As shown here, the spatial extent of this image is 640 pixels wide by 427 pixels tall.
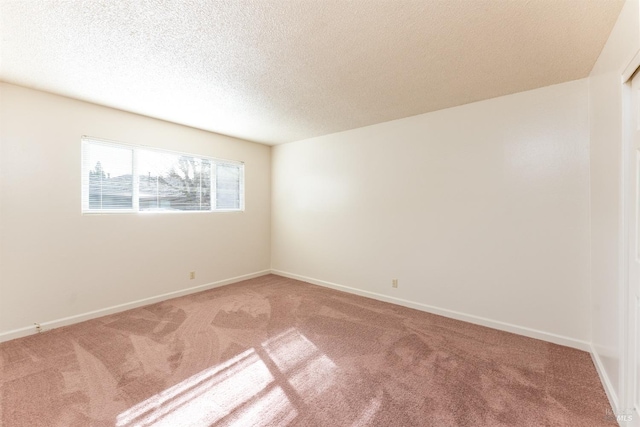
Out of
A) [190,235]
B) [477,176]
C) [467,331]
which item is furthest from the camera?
[190,235]

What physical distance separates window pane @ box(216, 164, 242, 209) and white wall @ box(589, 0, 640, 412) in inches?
182

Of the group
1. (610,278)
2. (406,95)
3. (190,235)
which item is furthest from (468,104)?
(190,235)

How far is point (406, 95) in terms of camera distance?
289cm

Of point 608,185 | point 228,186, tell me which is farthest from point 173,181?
point 608,185

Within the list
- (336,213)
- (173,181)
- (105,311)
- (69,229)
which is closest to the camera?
(69,229)

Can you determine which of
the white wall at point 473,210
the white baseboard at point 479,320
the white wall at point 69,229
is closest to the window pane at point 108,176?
the white wall at point 69,229

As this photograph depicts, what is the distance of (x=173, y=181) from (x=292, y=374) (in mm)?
3259

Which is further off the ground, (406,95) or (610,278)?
(406,95)

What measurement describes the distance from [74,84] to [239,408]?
3345 mm

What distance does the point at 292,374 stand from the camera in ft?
6.95

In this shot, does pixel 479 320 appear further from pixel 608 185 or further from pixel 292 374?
pixel 292 374

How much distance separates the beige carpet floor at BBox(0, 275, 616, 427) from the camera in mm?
1690

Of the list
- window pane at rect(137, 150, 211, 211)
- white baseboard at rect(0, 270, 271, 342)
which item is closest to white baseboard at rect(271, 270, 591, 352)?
white baseboard at rect(0, 270, 271, 342)

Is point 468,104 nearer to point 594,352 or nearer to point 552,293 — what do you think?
point 552,293
